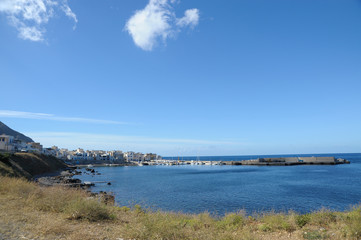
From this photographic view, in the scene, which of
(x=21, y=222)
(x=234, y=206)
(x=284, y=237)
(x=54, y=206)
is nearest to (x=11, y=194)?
(x=54, y=206)

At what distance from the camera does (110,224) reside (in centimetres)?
920

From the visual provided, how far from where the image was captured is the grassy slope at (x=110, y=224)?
7.31m

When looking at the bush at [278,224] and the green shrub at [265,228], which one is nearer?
the green shrub at [265,228]

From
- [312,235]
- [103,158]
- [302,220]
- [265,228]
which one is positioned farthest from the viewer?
[103,158]

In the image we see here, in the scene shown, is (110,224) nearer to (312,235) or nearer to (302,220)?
(312,235)

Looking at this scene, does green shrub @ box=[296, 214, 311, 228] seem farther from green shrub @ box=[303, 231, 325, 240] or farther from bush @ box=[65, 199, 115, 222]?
bush @ box=[65, 199, 115, 222]

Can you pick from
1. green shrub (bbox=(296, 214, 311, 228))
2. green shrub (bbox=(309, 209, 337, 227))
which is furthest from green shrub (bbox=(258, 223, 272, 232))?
green shrub (bbox=(309, 209, 337, 227))

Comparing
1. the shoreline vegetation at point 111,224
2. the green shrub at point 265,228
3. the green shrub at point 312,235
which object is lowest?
the green shrub at point 265,228

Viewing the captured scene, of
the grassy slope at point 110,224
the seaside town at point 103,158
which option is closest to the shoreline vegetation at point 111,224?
the grassy slope at point 110,224

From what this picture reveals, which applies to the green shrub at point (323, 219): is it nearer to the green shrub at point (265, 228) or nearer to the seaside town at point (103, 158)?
the green shrub at point (265, 228)

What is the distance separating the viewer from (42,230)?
733 centimetres

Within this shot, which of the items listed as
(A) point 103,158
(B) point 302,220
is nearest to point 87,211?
(B) point 302,220

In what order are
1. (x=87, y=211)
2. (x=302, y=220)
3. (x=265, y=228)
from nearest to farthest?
(x=87, y=211) → (x=265, y=228) → (x=302, y=220)

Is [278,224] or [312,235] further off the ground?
[312,235]
